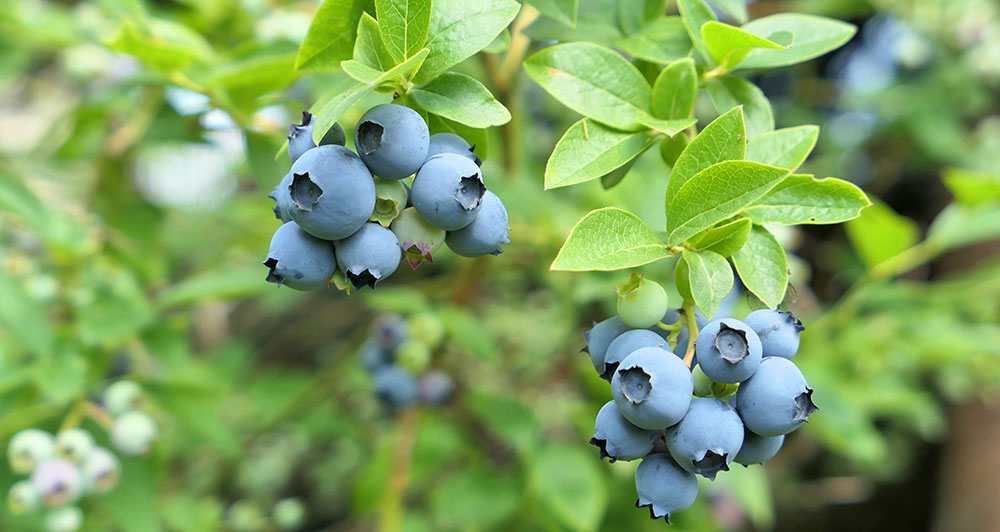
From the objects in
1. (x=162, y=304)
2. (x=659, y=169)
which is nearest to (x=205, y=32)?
(x=162, y=304)

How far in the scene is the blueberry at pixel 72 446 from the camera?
1.10 m

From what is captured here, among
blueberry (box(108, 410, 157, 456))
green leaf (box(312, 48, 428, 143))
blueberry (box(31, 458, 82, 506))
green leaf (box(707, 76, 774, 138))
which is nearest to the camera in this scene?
green leaf (box(312, 48, 428, 143))

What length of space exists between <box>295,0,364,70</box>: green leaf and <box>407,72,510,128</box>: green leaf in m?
0.08

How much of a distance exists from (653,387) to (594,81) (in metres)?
0.27

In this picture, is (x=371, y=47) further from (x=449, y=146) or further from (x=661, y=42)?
(x=661, y=42)

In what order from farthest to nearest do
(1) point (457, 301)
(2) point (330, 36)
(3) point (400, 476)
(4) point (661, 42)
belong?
(1) point (457, 301), (3) point (400, 476), (4) point (661, 42), (2) point (330, 36)

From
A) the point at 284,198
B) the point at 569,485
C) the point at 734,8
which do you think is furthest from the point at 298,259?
the point at 569,485

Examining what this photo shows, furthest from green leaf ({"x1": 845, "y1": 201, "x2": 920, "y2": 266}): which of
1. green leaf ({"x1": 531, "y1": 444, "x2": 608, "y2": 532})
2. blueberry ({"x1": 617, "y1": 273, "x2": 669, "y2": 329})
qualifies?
blueberry ({"x1": 617, "y1": 273, "x2": 669, "y2": 329})

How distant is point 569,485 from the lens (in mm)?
1138

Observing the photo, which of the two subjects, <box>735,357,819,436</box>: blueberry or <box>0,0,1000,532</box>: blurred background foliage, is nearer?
<box>735,357,819,436</box>: blueberry

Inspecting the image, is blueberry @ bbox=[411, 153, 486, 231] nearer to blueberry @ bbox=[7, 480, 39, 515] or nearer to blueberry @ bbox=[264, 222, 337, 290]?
blueberry @ bbox=[264, 222, 337, 290]

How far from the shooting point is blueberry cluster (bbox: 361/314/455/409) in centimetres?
134

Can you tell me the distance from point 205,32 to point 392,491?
1.04m

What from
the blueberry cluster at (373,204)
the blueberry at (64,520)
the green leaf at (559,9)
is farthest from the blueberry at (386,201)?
the blueberry at (64,520)
